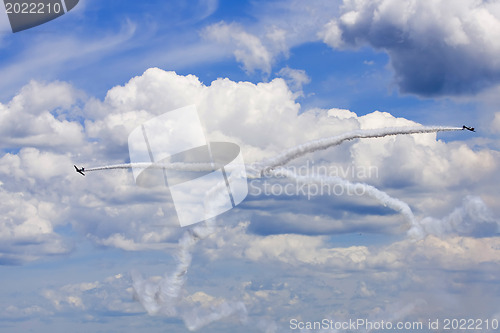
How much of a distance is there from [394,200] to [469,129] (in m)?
36.0

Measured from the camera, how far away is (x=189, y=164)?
16800 centimetres

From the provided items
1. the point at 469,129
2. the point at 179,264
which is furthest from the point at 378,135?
the point at 179,264

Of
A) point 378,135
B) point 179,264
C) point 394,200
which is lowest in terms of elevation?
point 179,264

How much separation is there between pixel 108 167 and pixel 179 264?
4100cm

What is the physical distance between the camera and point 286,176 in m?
171

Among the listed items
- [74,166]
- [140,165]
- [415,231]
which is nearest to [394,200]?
[415,231]

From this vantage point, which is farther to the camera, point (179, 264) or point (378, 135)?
point (179, 264)

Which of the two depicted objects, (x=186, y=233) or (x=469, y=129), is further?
(x=186, y=233)

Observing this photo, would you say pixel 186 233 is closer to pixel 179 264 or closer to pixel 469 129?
pixel 179 264

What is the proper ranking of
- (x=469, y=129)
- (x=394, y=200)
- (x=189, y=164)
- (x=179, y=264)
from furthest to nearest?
(x=179, y=264), (x=394, y=200), (x=189, y=164), (x=469, y=129)

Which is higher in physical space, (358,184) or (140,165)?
(140,165)

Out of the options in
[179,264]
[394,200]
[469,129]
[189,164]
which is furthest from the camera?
[179,264]

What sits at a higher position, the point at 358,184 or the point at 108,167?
the point at 108,167

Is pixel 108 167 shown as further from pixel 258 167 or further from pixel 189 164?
pixel 258 167
